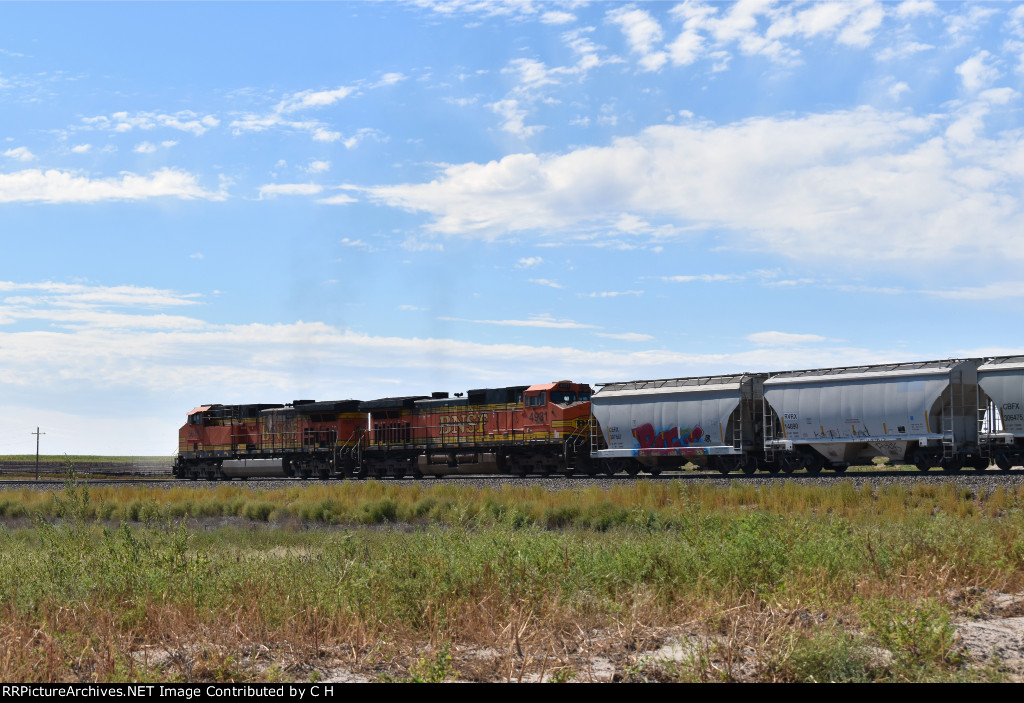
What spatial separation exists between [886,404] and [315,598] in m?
21.4

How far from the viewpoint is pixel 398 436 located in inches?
1437

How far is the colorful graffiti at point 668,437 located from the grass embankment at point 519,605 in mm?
16636

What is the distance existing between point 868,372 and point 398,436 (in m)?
19.5

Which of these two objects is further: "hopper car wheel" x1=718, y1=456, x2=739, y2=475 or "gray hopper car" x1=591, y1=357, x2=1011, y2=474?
"hopper car wheel" x1=718, y1=456, x2=739, y2=475

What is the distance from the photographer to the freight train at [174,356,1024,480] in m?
24.0

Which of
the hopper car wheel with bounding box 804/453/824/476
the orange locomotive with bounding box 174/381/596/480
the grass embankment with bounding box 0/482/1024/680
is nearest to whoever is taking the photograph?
the grass embankment with bounding box 0/482/1024/680

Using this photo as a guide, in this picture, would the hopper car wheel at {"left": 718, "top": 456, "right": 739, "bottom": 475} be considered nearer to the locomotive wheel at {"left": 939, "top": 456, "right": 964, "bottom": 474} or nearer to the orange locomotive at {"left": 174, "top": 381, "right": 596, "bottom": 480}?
the orange locomotive at {"left": 174, "top": 381, "right": 596, "bottom": 480}

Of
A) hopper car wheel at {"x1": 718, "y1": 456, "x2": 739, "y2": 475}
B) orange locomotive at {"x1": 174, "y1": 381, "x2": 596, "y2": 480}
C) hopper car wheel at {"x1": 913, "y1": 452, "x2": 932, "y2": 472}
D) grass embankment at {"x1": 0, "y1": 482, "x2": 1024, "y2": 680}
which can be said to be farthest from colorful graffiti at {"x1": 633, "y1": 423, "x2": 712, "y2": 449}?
grass embankment at {"x1": 0, "y1": 482, "x2": 1024, "y2": 680}

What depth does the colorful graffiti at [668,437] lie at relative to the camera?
27.9 metres

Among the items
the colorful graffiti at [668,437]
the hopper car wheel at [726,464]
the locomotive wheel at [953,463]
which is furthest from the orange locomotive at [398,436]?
the locomotive wheel at [953,463]

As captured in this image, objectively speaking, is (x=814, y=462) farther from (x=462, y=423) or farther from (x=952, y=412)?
(x=462, y=423)

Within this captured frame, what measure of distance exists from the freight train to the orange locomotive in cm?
6

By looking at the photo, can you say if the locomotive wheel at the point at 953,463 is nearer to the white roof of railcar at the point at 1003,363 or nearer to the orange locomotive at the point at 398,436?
the white roof of railcar at the point at 1003,363

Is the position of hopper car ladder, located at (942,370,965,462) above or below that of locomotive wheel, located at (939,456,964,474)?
above
